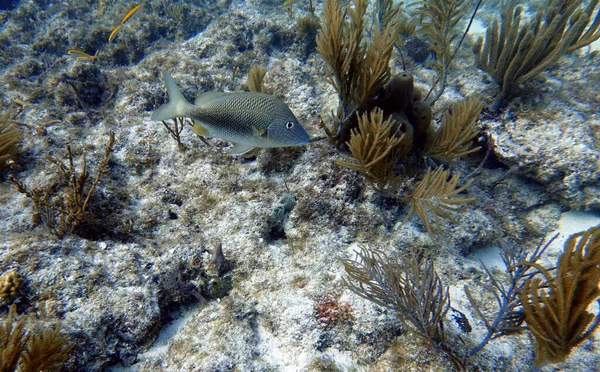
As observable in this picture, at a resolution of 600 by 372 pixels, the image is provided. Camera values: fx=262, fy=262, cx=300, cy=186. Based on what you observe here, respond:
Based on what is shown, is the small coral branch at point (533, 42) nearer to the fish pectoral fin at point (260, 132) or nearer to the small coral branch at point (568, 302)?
the small coral branch at point (568, 302)

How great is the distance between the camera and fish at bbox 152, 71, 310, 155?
8.25 ft

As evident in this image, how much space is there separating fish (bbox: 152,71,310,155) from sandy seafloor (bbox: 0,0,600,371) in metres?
0.91

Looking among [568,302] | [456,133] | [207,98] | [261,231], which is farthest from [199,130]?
[568,302]

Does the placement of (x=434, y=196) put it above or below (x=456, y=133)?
below

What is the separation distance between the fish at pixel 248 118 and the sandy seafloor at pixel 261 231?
0.91 m

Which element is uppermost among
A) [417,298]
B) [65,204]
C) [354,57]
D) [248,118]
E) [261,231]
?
[354,57]

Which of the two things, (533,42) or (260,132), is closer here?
(260,132)

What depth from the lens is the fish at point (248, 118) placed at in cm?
251

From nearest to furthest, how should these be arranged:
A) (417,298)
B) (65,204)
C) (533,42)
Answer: (417,298), (65,204), (533,42)

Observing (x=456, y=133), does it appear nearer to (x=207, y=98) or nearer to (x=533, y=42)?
(x=533, y=42)

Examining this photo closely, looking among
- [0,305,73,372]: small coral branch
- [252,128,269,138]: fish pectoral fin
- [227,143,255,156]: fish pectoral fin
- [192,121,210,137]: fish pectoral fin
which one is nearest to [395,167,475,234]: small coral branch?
[252,128,269,138]: fish pectoral fin

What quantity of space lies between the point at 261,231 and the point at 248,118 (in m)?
1.37

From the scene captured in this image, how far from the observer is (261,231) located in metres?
3.18

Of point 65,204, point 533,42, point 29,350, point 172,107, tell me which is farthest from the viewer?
point 533,42
